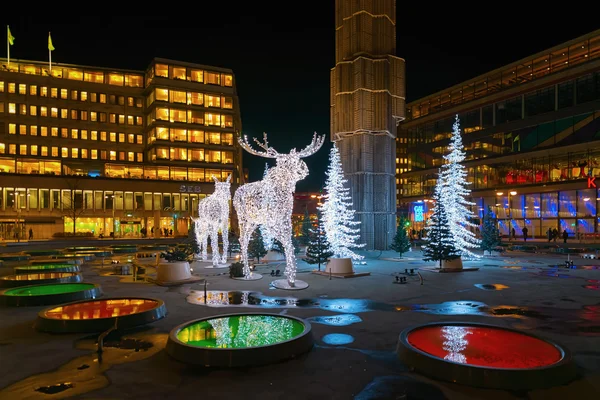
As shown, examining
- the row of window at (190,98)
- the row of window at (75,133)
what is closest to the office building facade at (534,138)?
the row of window at (190,98)

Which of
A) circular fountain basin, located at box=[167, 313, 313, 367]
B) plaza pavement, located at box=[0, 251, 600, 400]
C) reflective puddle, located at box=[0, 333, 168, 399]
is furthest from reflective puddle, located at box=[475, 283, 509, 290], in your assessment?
reflective puddle, located at box=[0, 333, 168, 399]

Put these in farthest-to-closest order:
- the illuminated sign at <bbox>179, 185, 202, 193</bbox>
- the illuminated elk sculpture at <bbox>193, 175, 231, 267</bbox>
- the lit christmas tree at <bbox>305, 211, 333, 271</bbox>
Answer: the illuminated sign at <bbox>179, 185, 202, 193</bbox>
the illuminated elk sculpture at <bbox>193, 175, 231, 267</bbox>
the lit christmas tree at <bbox>305, 211, 333, 271</bbox>

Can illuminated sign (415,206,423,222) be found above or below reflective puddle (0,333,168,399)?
above

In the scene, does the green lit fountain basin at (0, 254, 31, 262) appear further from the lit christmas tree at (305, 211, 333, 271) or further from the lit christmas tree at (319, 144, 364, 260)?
the lit christmas tree at (319, 144, 364, 260)

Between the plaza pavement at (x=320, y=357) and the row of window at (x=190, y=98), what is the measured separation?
2533 inches

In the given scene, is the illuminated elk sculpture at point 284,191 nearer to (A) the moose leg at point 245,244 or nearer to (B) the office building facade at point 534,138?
(A) the moose leg at point 245,244

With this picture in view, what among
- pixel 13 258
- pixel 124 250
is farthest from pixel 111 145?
pixel 13 258

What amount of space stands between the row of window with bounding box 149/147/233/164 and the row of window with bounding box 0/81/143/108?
1141 centimetres

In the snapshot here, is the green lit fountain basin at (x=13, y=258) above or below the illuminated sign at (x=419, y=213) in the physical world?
below

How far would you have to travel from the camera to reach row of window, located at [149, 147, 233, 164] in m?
75.7

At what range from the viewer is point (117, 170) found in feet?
246

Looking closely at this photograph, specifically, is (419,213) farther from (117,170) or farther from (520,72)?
(117,170)

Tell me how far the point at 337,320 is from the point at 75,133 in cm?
7696

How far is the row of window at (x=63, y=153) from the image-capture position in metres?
70.9
